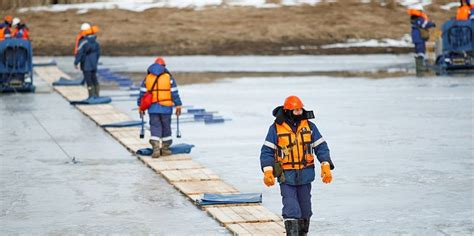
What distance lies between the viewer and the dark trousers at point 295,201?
12.1 metres

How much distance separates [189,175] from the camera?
1736 cm

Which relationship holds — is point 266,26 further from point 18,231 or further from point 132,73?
point 18,231

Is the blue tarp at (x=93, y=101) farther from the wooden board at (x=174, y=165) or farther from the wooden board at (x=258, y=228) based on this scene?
the wooden board at (x=258, y=228)

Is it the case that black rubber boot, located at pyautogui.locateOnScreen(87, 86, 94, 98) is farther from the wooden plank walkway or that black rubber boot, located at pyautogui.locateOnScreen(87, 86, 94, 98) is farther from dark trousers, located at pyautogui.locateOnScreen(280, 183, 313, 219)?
dark trousers, located at pyautogui.locateOnScreen(280, 183, 313, 219)

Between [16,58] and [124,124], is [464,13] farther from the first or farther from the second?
[124,124]

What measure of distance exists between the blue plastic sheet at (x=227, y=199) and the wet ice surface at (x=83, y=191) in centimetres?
17

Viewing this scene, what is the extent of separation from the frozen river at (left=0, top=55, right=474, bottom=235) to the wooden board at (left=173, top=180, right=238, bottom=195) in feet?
0.59

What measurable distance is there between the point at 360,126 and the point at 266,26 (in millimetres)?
25963

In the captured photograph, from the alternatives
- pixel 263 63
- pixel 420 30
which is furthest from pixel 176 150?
pixel 263 63

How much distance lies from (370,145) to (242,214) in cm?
641

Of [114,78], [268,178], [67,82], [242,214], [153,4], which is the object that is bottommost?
[114,78]

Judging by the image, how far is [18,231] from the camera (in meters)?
13.5

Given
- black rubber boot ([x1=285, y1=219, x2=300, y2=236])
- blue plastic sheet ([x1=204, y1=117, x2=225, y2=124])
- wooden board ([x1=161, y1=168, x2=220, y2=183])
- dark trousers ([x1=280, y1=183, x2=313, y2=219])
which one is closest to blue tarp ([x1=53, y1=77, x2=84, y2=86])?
blue plastic sheet ([x1=204, y1=117, x2=225, y2=124])

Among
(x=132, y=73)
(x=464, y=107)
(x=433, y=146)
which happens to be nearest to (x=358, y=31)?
(x=132, y=73)
